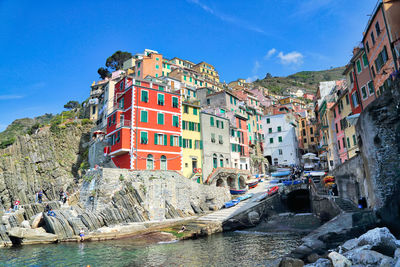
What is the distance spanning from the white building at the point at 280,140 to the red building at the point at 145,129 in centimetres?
3572

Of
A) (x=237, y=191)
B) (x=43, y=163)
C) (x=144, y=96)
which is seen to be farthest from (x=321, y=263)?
(x=43, y=163)

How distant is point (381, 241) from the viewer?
479 inches

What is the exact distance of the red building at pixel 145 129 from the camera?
36.2 metres

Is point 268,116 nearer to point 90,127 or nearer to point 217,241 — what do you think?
point 90,127

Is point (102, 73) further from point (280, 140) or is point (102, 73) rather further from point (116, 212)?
point (116, 212)

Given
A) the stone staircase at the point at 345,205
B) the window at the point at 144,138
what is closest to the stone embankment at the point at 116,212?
the window at the point at 144,138

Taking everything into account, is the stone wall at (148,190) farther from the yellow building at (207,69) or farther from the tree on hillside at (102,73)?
the yellow building at (207,69)

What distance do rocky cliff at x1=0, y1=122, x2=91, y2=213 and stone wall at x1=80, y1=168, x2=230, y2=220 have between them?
14.0m

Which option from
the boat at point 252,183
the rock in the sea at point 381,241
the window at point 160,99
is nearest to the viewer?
the rock in the sea at point 381,241

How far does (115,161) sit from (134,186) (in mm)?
8020

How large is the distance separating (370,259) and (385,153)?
6.55 meters

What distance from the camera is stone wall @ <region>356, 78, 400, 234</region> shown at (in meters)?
14.4

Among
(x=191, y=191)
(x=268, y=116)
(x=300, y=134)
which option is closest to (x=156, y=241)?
(x=191, y=191)

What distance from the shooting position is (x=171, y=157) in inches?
1575
